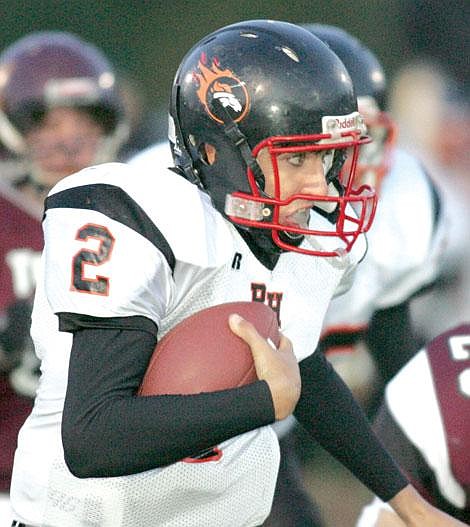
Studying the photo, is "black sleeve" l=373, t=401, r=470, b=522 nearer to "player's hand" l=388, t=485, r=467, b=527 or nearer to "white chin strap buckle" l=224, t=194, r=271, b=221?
"player's hand" l=388, t=485, r=467, b=527

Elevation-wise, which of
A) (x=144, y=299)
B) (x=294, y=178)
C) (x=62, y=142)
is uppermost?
(x=294, y=178)

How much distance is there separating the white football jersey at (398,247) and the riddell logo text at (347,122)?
208cm

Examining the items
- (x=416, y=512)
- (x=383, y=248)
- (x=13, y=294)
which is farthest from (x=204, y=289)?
(x=383, y=248)

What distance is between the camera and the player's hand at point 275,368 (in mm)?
2850

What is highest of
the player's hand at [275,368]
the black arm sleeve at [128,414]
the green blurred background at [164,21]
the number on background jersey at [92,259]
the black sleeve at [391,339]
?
the number on background jersey at [92,259]

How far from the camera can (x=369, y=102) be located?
5.27 meters

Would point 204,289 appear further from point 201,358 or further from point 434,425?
point 434,425

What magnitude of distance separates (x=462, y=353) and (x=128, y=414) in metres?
0.98

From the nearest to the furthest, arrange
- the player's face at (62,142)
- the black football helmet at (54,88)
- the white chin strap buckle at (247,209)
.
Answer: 1. the white chin strap buckle at (247,209)
2. the player's face at (62,142)
3. the black football helmet at (54,88)

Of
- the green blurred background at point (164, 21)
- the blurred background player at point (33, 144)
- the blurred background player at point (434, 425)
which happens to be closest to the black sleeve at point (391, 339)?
the blurred background player at point (33, 144)

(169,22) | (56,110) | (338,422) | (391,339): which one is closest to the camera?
(338,422)

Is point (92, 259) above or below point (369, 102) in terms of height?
above

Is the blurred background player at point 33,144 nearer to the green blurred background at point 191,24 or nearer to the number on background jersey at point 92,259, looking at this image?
the number on background jersey at point 92,259

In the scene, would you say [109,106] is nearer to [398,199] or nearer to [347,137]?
[398,199]
